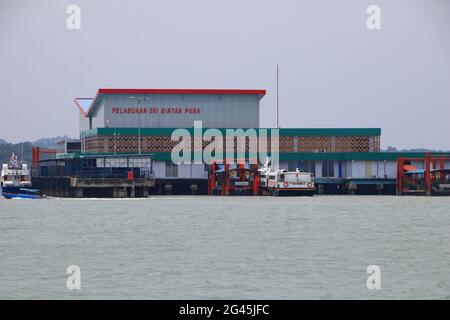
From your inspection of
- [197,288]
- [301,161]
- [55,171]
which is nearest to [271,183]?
[301,161]

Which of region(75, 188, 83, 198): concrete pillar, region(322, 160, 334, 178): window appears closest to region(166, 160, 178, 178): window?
region(322, 160, 334, 178): window

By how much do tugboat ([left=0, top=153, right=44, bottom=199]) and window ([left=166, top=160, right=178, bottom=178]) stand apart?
2394 cm

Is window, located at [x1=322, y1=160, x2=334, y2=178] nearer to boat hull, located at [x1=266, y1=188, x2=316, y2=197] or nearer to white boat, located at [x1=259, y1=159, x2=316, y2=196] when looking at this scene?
white boat, located at [x1=259, y1=159, x2=316, y2=196]

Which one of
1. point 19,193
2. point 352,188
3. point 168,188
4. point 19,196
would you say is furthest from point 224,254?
point 352,188

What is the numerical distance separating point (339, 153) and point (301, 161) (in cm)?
625

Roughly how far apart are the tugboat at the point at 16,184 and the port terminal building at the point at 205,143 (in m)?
12.6

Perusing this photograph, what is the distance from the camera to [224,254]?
68312 millimetres

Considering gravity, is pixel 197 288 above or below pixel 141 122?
below

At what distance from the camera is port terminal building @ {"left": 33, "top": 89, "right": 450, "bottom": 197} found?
594 feet
